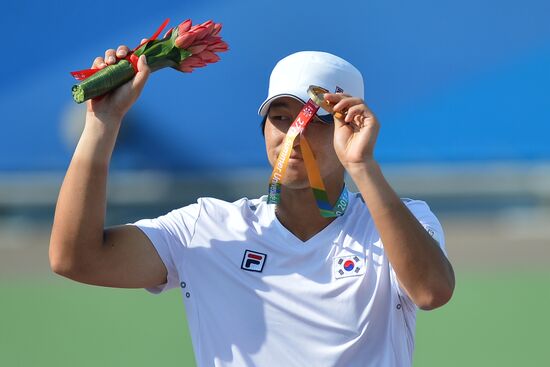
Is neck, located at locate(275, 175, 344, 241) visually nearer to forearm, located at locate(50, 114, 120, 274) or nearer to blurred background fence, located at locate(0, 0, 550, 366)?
forearm, located at locate(50, 114, 120, 274)

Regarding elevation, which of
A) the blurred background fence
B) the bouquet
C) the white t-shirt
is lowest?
the white t-shirt

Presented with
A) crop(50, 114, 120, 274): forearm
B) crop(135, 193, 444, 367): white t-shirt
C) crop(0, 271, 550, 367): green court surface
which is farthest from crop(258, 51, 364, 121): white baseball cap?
crop(0, 271, 550, 367): green court surface

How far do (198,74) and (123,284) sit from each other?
6.44 metres

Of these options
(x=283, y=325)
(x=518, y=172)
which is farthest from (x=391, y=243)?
(x=518, y=172)

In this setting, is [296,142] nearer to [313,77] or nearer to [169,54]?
[313,77]

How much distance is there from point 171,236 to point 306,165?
0.42 meters

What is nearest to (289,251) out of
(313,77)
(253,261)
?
(253,261)

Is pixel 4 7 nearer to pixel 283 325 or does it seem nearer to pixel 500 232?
pixel 500 232

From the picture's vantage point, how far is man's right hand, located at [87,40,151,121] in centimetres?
250

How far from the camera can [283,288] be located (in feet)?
8.23

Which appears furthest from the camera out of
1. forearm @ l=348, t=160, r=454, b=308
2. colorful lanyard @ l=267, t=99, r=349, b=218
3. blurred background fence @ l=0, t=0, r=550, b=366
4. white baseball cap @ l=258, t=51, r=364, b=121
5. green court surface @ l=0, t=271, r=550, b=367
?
A: blurred background fence @ l=0, t=0, r=550, b=366

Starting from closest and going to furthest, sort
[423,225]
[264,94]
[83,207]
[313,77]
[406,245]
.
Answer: [406,245]
[83,207]
[423,225]
[313,77]
[264,94]

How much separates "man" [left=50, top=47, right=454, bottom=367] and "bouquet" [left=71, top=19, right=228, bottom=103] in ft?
0.11

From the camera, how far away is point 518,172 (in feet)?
30.6
